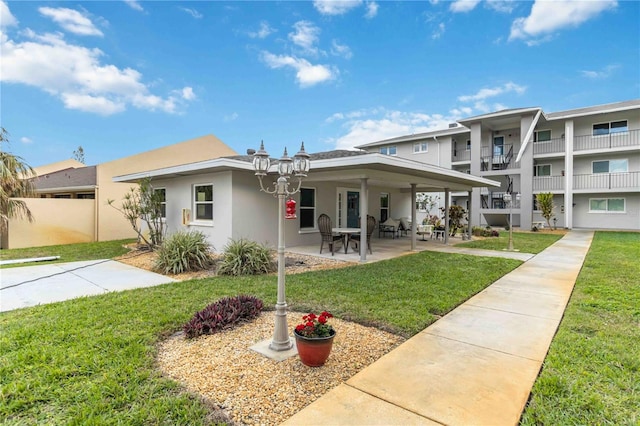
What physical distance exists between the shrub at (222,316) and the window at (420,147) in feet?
77.8

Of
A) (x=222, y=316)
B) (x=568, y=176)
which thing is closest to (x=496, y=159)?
(x=568, y=176)

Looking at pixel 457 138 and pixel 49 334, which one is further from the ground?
pixel 457 138

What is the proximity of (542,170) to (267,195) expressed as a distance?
821 inches

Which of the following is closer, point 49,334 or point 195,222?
point 49,334

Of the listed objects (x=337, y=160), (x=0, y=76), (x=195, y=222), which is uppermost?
(x=0, y=76)

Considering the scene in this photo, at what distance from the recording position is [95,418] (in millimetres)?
2264

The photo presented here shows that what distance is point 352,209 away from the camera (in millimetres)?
13297

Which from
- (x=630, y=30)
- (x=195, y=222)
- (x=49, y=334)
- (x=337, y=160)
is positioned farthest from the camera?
(x=630, y=30)

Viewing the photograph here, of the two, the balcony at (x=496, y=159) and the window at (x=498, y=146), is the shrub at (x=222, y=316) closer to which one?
the balcony at (x=496, y=159)

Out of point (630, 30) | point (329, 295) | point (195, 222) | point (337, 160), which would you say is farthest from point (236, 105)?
point (630, 30)

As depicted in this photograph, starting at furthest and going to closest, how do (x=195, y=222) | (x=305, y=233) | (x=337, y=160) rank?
(x=305, y=233) → (x=195, y=222) → (x=337, y=160)

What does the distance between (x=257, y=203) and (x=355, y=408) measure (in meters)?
8.26

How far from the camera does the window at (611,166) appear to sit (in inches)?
774

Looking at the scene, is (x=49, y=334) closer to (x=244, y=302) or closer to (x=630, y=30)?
(x=244, y=302)
